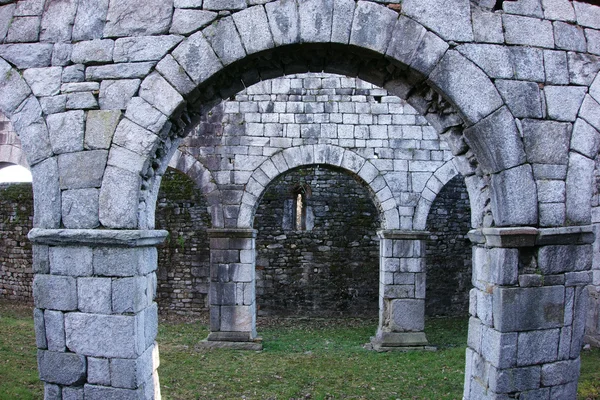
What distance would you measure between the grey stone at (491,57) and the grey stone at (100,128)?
9.06ft

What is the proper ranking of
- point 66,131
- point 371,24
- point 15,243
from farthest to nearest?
point 15,243, point 66,131, point 371,24

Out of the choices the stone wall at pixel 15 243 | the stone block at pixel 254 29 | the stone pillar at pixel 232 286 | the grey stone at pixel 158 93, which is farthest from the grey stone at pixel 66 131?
the stone wall at pixel 15 243

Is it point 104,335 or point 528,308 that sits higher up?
point 528,308

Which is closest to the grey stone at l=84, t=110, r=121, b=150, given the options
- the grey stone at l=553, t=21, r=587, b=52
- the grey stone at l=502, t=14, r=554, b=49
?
the grey stone at l=502, t=14, r=554, b=49

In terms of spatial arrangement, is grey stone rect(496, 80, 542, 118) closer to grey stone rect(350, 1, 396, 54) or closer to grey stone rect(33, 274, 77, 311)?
grey stone rect(350, 1, 396, 54)

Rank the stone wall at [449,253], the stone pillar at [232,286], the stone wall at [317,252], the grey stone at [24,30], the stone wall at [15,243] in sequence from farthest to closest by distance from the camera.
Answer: the stone wall at [15,243], the stone wall at [449,253], the stone wall at [317,252], the stone pillar at [232,286], the grey stone at [24,30]

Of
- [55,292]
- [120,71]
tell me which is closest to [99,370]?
[55,292]

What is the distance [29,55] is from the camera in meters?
3.61

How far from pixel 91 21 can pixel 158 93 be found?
2.74 ft

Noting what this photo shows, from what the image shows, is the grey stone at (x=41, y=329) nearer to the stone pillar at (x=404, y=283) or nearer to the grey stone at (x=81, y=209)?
the grey stone at (x=81, y=209)

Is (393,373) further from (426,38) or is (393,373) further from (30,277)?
(30,277)

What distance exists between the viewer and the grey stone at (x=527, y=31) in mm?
3504

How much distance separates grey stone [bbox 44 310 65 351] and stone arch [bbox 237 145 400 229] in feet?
15.7

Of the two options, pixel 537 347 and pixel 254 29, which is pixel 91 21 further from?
pixel 537 347
